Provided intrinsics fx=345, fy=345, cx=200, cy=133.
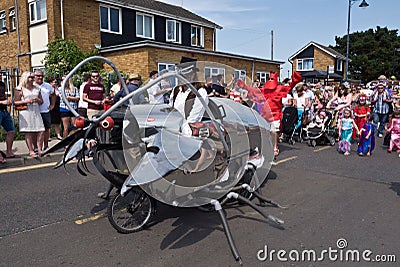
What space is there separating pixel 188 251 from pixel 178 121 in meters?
1.29

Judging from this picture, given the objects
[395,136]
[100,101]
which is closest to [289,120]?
[395,136]

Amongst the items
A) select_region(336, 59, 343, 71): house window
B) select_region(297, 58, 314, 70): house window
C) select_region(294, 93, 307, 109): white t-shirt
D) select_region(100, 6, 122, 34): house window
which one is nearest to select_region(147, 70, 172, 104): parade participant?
select_region(294, 93, 307, 109): white t-shirt

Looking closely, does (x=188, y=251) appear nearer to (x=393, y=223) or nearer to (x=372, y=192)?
(x=393, y=223)

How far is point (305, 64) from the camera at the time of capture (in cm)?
5178

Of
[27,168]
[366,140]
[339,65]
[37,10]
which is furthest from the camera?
[339,65]

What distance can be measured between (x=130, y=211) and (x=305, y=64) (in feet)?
170

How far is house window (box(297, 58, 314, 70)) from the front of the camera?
168 ft

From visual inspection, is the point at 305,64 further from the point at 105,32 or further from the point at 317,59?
the point at 105,32

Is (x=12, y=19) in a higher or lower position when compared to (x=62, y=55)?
higher

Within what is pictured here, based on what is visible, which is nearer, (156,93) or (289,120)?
(156,93)

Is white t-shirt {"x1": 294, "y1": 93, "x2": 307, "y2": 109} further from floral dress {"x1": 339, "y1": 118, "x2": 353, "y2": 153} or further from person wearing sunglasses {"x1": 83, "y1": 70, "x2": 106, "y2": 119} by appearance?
person wearing sunglasses {"x1": 83, "y1": 70, "x2": 106, "y2": 119}

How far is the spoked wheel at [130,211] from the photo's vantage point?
12.4 feet

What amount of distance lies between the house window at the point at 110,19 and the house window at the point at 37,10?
10.1ft

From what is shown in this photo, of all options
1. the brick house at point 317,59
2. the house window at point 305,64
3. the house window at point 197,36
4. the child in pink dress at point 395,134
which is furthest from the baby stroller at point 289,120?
the house window at point 305,64
